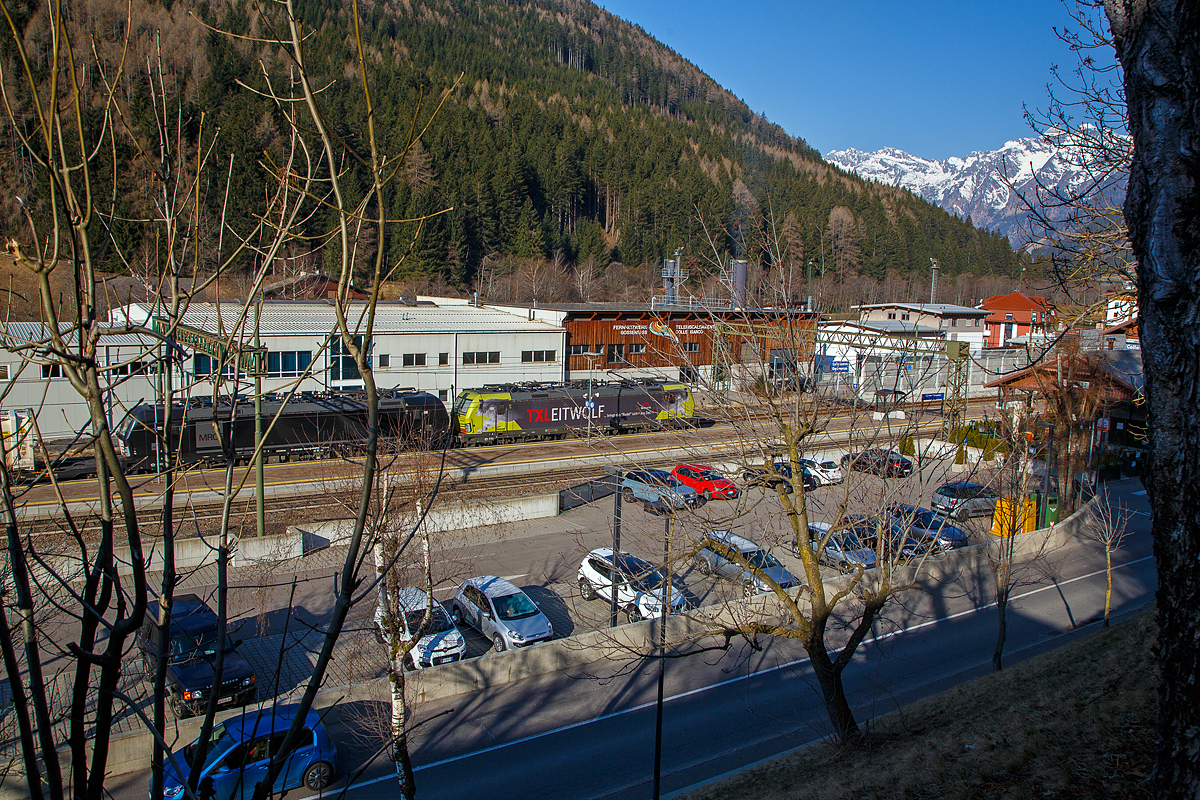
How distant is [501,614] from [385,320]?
24.9m

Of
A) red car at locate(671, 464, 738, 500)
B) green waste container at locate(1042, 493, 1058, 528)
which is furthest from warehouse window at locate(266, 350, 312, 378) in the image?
green waste container at locate(1042, 493, 1058, 528)

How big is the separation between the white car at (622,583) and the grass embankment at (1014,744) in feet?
15.0

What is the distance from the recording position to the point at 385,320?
119 feet

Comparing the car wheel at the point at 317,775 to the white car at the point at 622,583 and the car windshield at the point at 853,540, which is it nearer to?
the white car at the point at 622,583

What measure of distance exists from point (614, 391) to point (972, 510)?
51.4 ft

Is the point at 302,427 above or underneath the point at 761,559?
underneath

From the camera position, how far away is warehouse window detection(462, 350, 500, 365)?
35500 millimetres

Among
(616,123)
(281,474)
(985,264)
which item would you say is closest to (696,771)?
(281,474)

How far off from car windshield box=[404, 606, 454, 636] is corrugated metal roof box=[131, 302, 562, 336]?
59.7 ft

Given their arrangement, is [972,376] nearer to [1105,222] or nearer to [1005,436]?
[1005,436]

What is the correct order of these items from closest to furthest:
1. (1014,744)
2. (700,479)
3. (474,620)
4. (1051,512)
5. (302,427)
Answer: (1014,744) < (474,620) < (1051,512) < (700,479) < (302,427)

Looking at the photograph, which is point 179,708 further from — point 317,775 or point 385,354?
point 385,354

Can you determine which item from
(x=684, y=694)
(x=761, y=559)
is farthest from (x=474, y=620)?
(x=761, y=559)

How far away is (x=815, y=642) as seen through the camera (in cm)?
882
